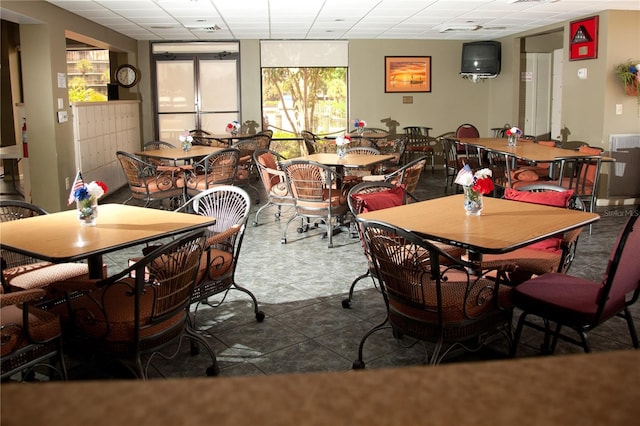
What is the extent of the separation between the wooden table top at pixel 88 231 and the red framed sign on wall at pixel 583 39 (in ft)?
22.0

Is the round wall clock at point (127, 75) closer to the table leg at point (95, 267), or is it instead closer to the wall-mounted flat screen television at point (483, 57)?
the wall-mounted flat screen television at point (483, 57)

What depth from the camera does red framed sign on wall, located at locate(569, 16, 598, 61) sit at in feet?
26.4

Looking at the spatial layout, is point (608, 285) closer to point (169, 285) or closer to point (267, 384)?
point (169, 285)

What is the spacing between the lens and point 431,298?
2.79m

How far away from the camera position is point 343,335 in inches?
141

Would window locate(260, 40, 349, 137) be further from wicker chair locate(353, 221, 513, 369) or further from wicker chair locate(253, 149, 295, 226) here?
wicker chair locate(353, 221, 513, 369)

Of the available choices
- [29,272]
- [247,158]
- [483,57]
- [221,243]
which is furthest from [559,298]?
[483,57]

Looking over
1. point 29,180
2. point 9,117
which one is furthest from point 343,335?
point 9,117

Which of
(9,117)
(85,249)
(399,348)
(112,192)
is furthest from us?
(9,117)

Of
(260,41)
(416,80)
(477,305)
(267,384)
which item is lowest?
(477,305)

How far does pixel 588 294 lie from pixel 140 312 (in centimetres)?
206

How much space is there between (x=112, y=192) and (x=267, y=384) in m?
9.65

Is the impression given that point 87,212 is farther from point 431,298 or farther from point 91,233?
point 431,298

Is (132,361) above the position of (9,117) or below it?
below
